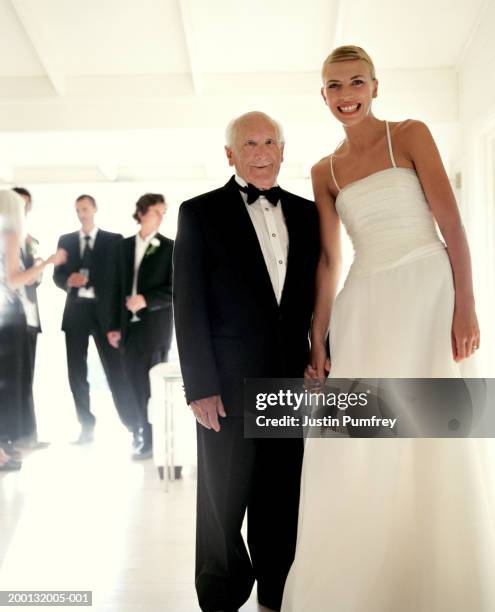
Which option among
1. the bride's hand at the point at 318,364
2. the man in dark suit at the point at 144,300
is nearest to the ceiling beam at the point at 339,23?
the man in dark suit at the point at 144,300

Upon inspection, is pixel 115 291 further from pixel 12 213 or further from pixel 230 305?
pixel 230 305

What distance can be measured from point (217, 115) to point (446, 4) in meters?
2.10

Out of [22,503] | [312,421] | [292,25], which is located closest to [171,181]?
[292,25]

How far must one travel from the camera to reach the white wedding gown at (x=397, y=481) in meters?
1.92

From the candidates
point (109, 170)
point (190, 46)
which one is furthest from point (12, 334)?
point (109, 170)

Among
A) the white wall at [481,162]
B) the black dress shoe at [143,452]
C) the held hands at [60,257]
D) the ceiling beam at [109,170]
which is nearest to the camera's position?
the white wall at [481,162]

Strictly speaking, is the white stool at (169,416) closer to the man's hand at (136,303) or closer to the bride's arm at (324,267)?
the man's hand at (136,303)

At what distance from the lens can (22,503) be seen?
379cm

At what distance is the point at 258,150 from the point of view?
2.23 metres

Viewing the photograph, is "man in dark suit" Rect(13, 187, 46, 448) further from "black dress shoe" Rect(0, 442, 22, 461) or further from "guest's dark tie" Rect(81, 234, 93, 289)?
"guest's dark tie" Rect(81, 234, 93, 289)

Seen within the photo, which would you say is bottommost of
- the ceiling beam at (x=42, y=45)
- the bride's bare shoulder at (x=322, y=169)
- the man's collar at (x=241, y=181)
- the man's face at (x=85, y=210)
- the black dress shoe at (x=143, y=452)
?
the black dress shoe at (x=143, y=452)

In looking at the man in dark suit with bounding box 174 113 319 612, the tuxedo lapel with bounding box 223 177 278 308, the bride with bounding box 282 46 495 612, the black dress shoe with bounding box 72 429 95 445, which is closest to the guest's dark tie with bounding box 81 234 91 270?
the black dress shoe with bounding box 72 429 95 445

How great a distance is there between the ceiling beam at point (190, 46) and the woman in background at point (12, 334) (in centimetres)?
187

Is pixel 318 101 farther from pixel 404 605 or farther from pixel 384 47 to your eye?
pixel 404 605
